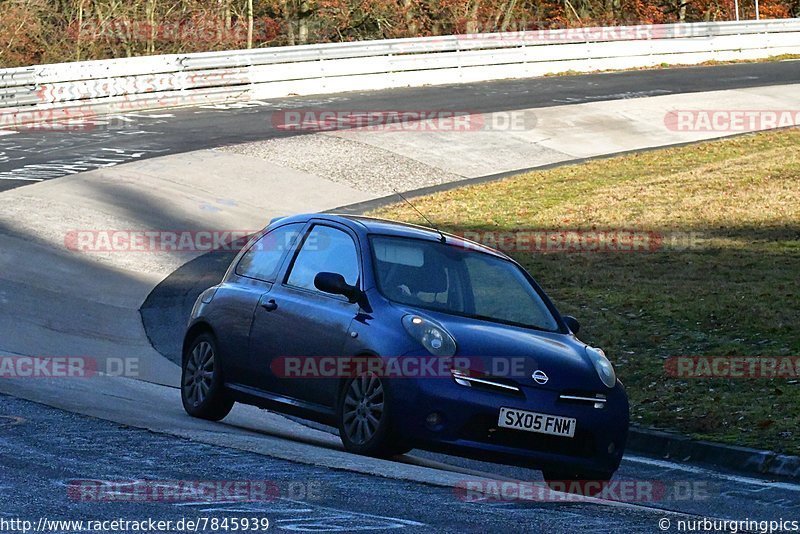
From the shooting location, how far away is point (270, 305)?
9.52 m

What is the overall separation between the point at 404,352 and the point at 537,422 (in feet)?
3.05

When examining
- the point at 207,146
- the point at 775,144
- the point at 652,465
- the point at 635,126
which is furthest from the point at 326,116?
the point at 652,465

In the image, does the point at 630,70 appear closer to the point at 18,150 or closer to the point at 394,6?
the point at 394,6

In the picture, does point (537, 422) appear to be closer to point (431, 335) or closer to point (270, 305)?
point (431, 335)

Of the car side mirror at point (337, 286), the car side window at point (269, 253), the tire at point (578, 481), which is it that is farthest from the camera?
the car side window at point (269, 253)

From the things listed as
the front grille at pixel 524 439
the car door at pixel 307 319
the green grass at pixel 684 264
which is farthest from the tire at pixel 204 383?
the green grass at pixel 684 264

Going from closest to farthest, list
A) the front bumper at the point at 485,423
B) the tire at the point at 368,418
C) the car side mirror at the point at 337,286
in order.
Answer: the front bumper at the point at 485,423
the tire at the point at 368,418
the car side mirror at the point at 337,286

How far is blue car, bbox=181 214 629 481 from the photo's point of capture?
8156mm

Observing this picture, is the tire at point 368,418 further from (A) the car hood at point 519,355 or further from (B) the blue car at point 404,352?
(A) the car hood at point 519,355

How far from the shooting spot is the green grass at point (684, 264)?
36.4ft

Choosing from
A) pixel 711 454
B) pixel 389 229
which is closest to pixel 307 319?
pixel 389 229

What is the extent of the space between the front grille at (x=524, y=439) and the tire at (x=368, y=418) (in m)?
0.46

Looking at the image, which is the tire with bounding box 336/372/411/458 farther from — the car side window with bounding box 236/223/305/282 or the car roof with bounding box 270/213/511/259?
the car side window with bounding box 236/223/305/282

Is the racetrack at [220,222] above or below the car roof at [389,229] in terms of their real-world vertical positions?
below
